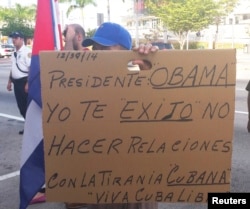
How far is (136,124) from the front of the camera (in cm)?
184

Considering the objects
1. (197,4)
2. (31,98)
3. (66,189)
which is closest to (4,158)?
(31,98)

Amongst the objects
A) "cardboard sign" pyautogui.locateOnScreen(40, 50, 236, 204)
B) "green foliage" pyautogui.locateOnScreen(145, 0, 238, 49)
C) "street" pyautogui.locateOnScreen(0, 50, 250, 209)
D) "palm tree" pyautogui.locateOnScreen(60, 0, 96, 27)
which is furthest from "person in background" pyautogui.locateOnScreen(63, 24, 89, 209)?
"palm tree" pyautogui.locateOnScreen(60, 0, 96, 27)

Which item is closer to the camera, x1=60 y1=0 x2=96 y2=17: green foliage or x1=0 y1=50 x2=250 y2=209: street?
x1=0 y1=50 x2=250 y2=209: street

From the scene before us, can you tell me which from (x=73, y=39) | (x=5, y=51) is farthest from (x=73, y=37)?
(x=5, y=51)

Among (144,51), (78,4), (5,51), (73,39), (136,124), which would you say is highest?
(144,51)

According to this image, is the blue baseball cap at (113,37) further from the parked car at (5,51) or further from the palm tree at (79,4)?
the palm tree at (79,4)

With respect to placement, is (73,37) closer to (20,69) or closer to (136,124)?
(136,124)

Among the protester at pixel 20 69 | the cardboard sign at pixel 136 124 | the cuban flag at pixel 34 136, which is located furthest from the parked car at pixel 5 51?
the cardboard sign at pixel 136 124

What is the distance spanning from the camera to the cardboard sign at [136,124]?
5.97ft

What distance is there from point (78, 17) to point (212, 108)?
170ft

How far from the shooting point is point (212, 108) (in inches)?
71.3

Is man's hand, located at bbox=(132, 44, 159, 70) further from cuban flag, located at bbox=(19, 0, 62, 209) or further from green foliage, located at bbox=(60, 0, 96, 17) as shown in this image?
green foliage, located at bbox=(60, 0, 96, 17)

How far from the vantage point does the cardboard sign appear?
5.97ft

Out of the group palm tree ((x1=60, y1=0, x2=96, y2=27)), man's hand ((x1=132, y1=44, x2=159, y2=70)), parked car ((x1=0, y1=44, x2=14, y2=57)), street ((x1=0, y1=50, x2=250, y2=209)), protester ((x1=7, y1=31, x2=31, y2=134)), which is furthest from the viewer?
palm tree ((x1=60, y1=0, x2=96, y2=27))
